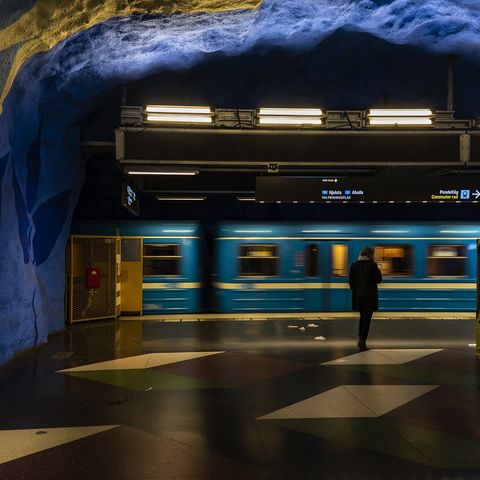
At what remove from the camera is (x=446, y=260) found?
13.4 m

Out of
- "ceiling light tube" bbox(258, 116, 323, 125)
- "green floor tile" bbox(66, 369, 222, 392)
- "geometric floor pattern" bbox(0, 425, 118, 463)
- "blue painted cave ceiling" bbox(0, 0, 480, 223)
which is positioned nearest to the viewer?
"geometric floor pattern" bbox(0, 425, 118, 463)

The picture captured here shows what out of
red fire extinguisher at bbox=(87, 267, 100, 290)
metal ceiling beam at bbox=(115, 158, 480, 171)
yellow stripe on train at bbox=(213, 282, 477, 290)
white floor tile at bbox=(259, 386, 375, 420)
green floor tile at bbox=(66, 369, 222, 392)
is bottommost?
white floor tile at bbox=(259, 386, 375, 420)

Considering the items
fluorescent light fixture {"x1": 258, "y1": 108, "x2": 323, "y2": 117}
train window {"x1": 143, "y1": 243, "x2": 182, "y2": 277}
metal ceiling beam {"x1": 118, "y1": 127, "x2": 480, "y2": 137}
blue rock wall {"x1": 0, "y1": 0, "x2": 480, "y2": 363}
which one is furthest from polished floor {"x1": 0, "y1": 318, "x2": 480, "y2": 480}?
fluorescent light fixture {"x1": 258, "y1": 108, "x2": 323, "y2": 117}

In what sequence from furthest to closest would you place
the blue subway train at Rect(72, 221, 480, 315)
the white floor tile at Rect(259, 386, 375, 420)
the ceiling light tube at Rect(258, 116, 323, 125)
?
the blue subway train at Rect(72, 221, 480, 315) → the ceiling light tube at Rect(258, 116, 323, 125) → the white floor tile at Rect(259, 386, 375, 420)

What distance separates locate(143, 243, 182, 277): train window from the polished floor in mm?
3588

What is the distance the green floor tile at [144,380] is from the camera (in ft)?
21.6

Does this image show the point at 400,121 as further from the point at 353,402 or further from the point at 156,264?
the point at 156,264

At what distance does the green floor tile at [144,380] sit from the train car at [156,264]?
582cm

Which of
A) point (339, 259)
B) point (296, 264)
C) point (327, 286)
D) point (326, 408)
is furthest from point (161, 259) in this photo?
point (326, 408)

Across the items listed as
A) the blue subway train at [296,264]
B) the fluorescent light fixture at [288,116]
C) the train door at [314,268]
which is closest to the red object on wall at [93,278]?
the blue subway train at [296,264]

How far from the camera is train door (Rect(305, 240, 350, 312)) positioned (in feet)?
43.5

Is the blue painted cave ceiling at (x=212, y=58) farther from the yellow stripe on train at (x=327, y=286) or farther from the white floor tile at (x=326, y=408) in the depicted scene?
the white floor tile at (x=326, y=408)

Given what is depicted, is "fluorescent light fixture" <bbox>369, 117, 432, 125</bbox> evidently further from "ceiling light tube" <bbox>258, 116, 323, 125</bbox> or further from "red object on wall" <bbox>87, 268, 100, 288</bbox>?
"red object on wall" <bbox>87, 268, 100, 288</bbox>

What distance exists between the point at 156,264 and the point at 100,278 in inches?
60.5
